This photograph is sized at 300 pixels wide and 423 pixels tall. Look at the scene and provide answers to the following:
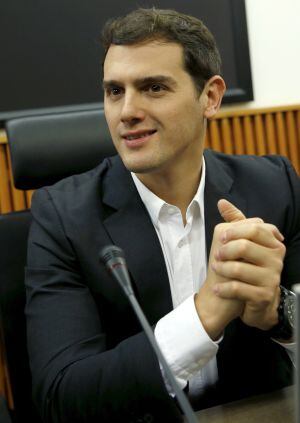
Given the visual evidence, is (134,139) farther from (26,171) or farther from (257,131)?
(257,131)

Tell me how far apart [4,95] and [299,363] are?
8.09 feet

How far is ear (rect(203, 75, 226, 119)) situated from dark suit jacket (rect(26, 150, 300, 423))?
144mm

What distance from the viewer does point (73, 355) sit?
3.61 feet

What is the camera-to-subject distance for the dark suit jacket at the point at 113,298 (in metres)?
1.03

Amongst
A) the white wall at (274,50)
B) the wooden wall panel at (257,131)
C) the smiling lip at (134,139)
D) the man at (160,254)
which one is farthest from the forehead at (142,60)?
the white wall at (274,50)

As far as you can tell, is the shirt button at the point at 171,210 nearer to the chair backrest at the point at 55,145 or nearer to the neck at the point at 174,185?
the neck at the point at 174,185

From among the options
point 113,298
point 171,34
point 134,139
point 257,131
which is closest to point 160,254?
point 113,298

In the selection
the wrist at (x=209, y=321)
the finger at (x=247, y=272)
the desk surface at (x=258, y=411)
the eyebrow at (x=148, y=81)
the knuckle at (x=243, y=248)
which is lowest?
the desk surface at (x=258, y=411)

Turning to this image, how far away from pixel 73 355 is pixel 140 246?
0.32 metres

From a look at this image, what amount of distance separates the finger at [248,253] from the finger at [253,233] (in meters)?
0.01

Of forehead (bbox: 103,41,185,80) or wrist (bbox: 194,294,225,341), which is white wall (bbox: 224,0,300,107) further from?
wrist (bbox: 194,294,225,341)

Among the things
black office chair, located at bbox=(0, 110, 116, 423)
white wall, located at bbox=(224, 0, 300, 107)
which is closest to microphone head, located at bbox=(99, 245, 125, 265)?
black office chair, located at bbox=(0, 110, 116, 423)

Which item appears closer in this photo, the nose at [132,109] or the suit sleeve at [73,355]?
the suit sleeve at [73,355]

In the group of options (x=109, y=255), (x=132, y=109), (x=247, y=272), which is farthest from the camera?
(x=132, y=109)
